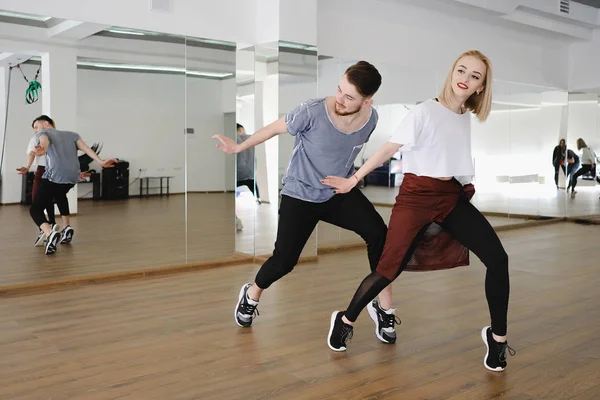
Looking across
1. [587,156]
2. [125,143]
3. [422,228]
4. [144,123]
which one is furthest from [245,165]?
[587,156]

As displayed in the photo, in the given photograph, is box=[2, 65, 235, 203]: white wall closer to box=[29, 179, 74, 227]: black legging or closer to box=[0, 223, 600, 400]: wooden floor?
box=[29, 179, 74, 227]: black legging

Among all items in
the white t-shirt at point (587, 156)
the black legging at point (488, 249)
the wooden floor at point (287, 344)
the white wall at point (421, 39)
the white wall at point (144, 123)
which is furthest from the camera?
the white t-shirt at point (587, 156)

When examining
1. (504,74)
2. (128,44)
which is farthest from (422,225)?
(504,74)

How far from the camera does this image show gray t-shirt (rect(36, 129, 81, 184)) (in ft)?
17.9

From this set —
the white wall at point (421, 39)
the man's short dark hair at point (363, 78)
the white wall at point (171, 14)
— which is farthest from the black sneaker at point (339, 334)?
the white wall at point (421, 39)

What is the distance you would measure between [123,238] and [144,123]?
104 cm

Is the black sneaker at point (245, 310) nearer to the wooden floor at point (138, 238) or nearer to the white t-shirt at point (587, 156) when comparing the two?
the wooden floor at point (138, 238)

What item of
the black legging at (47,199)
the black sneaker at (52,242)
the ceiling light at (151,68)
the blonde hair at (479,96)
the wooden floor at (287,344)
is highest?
the ceiling light at (151,68)

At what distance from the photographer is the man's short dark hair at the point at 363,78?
3.28 metres

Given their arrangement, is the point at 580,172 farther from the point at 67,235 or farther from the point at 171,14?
the point at 67,235

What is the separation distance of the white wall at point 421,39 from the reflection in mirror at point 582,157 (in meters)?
0.75

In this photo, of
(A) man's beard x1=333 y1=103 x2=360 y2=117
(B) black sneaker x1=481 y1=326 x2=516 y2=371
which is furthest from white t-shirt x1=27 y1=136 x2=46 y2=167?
(B) black sneaker x1=481 y1=326 x2=516 y2=371

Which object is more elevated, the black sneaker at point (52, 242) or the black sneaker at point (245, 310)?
the black sneaker at point (52, 242)

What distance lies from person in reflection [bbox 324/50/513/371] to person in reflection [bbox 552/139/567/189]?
7783 mm
